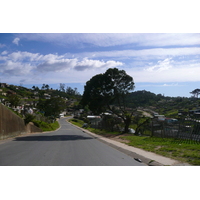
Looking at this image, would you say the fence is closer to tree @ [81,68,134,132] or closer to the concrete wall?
tree @ [81,68,134,132]

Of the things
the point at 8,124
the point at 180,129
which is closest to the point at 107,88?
the point at 8,124

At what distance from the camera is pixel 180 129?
613 inches

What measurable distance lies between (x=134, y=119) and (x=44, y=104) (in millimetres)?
37944

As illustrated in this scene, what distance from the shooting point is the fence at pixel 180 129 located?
45.3 feet

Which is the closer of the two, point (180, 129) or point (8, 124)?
point (180, 129)

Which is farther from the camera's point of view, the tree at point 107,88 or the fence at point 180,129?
the tree at point 107,88

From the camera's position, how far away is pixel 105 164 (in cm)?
918

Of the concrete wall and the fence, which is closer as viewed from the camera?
the fence

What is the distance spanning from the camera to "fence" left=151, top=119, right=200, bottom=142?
13796 mm

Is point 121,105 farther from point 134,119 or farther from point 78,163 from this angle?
point 78,163

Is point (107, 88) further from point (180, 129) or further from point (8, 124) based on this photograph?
point (180, 129)

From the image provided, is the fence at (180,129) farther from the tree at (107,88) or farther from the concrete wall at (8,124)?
the concrete wall at (8,124)

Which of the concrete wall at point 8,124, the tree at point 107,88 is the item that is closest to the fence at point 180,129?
the tree at point 107,88

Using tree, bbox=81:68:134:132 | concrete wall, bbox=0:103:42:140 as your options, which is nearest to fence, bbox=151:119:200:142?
tree, bbox=81:68:134:132
